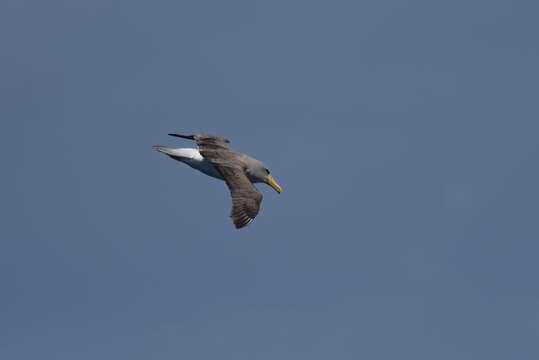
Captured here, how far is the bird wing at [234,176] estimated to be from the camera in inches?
1784

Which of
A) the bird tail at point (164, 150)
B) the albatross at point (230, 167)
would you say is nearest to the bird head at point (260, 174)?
the albatross at point (230, 167)

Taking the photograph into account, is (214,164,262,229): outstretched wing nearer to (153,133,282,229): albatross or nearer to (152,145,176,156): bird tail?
(153,133,282,229): albatross

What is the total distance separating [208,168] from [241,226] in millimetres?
5326

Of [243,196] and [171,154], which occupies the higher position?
[171,154]

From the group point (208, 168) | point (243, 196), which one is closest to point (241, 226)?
point (243, 196)

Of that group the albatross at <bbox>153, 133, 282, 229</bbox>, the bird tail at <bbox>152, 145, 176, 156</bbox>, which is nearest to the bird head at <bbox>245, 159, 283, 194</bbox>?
the albatross at <bbox>153, 133, 282, 229</bbox>

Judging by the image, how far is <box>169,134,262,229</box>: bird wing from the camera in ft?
149

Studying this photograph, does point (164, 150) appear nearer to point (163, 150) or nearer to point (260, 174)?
point (163, 150)

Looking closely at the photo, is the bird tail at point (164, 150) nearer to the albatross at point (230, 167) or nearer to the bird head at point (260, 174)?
the albatross at point (230, 167)

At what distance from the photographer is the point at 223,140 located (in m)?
52.2

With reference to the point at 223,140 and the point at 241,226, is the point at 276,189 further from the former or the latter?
the point at 241,226

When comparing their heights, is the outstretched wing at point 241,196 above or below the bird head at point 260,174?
below

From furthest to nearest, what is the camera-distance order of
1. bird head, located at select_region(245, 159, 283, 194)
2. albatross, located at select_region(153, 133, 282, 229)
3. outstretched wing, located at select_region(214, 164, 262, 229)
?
Answer: bird head, located at select_region(245, 159, 283, 194) < albatross, located at select_region(153, 133, 282, 229) < outstretched wing, located at select_region(214, 164, 262, 229)

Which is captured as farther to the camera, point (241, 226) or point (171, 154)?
point (171, 154)
